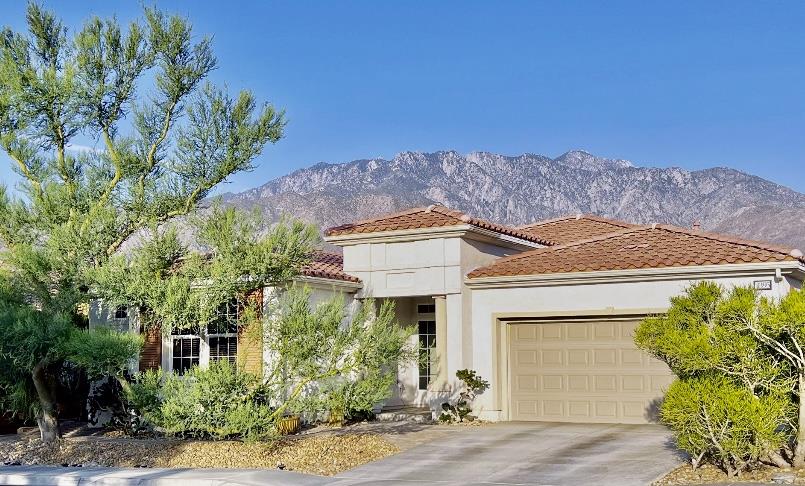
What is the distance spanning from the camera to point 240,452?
55.1 feet

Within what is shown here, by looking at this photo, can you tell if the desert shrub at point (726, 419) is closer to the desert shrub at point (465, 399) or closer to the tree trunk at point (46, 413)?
the desert shrub at point (465, 399)

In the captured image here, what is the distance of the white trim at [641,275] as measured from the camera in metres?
18.7

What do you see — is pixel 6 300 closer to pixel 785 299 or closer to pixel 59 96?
pixel 59 96

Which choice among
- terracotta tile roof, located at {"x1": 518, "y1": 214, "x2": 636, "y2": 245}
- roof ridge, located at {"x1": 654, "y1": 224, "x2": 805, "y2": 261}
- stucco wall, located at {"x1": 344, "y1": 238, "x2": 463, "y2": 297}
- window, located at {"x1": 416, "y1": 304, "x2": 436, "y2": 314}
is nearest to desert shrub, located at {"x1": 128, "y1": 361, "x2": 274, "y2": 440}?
stucco wall, located at {"x1": 344, "y1": 238, "x2": 463, "y2": 297}

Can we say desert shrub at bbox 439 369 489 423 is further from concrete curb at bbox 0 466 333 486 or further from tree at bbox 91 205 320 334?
concrete curb at bbox 0 466 333 486

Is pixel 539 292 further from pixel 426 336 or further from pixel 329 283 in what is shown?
pixel 329 283

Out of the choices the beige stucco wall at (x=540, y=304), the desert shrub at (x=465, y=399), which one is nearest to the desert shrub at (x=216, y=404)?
the desert shrub at (x=465, y=399)

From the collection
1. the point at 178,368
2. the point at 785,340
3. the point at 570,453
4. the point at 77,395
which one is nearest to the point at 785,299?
the point at 785,340

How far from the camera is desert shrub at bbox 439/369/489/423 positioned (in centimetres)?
2092

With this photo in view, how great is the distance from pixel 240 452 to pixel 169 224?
4454mm

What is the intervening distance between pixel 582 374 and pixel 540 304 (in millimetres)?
1556

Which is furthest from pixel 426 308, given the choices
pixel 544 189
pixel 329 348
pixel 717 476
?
pixel 544 189

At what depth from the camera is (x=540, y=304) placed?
68.2 feet

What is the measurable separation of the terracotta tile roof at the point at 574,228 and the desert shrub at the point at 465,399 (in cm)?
628
